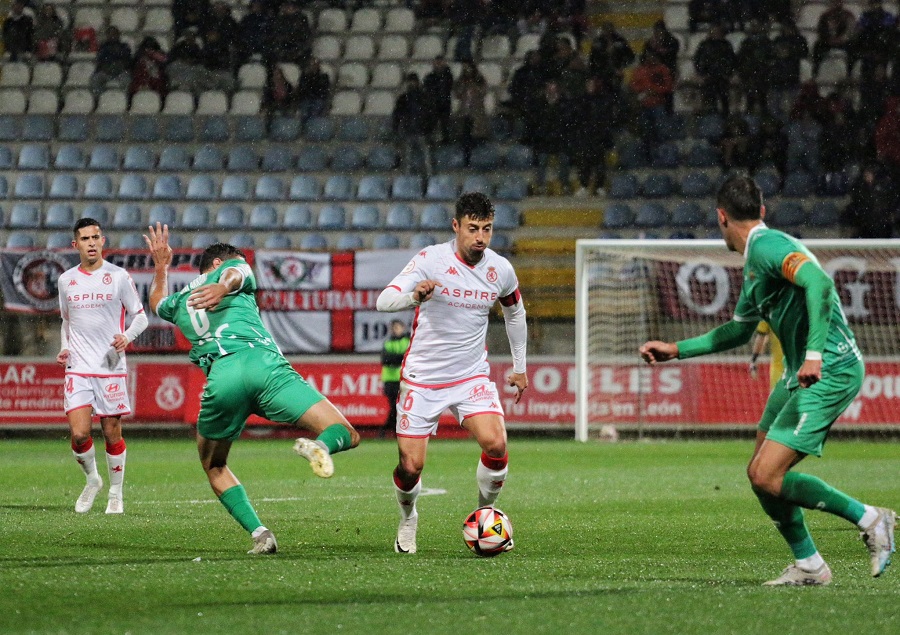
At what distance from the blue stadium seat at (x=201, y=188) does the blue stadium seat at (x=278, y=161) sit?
1.11m

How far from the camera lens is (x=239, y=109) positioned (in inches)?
1040

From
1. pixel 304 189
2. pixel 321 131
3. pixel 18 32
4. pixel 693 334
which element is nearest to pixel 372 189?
pixel 304 189

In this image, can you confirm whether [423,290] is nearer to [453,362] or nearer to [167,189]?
[453,362]

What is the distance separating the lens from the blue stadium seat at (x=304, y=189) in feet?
82.8

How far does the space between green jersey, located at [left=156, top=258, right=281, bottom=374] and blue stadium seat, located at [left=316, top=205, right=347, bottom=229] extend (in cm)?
1663

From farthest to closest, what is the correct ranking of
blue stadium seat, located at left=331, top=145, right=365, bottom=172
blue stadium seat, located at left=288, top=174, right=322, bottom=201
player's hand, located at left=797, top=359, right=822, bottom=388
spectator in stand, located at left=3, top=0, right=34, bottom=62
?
spectator in stand, located at left=3, top=0, right=34, bottom=62 < blue stadium seat, located at left=331, top=145, right=365, bottom=172 < blue stadium seat, located at left=288, top=174, right=322, bottom=201 < player's hand, located at left=797, top=359, right=822, bottom=388

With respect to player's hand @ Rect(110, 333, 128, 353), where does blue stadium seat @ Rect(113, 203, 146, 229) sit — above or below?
above

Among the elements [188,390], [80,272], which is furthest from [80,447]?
[188,390]

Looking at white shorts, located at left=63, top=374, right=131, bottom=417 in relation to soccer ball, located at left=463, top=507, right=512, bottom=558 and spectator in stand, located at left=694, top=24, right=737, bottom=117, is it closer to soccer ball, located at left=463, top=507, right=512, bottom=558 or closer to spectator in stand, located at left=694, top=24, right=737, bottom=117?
soccer ball, located at left=463, top=507, right=512, bottom=558

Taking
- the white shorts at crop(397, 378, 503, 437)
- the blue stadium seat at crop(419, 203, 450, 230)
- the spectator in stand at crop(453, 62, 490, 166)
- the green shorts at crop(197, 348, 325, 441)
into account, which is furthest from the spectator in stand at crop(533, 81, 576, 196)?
the green shorts at crop(197, 348, 325, 441)

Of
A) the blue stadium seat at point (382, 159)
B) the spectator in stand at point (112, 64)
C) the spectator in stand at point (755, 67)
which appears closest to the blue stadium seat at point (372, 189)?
the blue stadium seat at point (382, 159)

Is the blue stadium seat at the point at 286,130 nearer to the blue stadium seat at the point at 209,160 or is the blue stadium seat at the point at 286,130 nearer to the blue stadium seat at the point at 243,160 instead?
the blue stadium seat at the point at 243,160

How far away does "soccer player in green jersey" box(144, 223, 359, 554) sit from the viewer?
755cm

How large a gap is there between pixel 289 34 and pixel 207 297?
64.8ft
